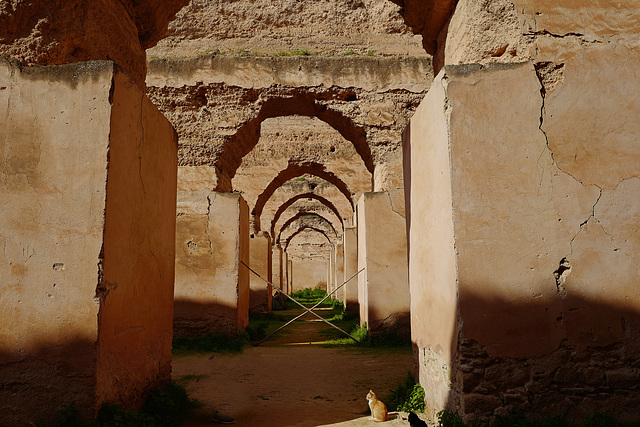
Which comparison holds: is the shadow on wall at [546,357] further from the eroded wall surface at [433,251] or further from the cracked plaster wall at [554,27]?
the cracked plaster wall at [554,27]

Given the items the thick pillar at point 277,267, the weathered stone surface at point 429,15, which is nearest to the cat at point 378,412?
the weathered stone surface at point 429,15

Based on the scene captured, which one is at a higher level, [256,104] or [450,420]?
[256,104]

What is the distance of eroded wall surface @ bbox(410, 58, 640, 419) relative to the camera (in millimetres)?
2943

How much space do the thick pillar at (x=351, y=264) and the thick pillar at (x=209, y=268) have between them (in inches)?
191

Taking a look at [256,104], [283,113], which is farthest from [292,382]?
[283,113]

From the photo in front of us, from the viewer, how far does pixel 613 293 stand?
3039mm

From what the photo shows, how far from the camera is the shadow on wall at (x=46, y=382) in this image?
8.91ft

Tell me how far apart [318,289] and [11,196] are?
2729cm

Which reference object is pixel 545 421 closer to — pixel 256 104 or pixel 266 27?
pixel 256 104

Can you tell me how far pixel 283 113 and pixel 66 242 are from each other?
9157 millimetres

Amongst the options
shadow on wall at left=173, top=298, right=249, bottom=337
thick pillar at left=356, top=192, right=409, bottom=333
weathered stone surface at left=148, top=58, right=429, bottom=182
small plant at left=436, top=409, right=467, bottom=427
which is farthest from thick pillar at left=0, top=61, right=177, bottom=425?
weathered stone surface at left=148, top=58, right=429, bottom=182

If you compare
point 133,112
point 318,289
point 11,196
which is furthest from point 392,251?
point 318,289

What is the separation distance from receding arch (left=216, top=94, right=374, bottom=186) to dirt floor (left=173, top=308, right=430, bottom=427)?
4596 mm

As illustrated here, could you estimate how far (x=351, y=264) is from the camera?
40.4 feet
